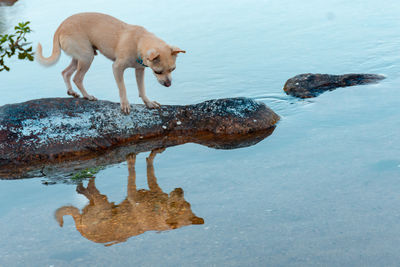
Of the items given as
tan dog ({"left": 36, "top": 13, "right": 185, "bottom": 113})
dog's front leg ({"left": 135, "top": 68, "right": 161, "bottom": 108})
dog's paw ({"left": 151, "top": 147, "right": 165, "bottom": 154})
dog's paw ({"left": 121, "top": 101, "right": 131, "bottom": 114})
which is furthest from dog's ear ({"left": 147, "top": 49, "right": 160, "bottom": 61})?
dog's paw ({"left": 151, "top": 147, "right": 165, "bottom": 154})

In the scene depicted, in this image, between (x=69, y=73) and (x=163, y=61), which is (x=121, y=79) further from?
(x=163, y=61)

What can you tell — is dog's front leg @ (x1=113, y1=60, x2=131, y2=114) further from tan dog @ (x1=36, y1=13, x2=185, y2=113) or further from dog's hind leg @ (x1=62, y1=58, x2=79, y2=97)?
dog's hind leg @ (x1=62, y1=58, x2=79, y2=97)

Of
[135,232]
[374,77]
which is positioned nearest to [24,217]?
[135,232]

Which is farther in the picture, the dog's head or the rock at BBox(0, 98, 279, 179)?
the rock at BBox(0, 98, 279, 179)

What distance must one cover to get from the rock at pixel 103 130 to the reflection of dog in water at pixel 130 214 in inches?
42.1

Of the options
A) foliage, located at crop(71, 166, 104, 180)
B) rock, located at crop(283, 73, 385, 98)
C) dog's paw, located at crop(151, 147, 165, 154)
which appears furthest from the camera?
rock, located at crop(283, 73, 385, 98)

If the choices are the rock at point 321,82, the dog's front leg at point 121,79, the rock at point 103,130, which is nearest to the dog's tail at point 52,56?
the rock at point 103,130

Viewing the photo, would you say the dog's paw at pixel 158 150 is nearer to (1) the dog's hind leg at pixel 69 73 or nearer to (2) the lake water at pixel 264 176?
(2) the lake water at pixel 264 176

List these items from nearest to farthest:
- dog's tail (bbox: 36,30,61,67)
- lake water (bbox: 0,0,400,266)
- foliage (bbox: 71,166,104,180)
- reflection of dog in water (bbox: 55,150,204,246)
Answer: lake water (bbox: 0,0,400,266)
reflection of dog in water (bbox: 55,150,204,246)
foliage (bbox: 71,166,104,180)
dog's tail (bbox: 36,30,61,67)

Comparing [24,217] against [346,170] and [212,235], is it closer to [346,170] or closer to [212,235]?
[212,235]

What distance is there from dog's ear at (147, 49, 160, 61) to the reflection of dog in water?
1.49 metres

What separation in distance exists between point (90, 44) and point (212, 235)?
3701 mm

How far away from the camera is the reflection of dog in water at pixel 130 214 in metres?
5.36

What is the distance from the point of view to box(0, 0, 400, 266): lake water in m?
4.88
